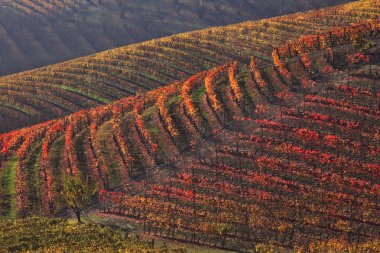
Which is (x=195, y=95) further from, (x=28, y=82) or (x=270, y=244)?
(x=28, y=82)

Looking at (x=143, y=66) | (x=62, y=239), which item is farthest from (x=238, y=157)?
(x=143, y=66)

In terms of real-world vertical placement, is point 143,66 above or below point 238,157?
above

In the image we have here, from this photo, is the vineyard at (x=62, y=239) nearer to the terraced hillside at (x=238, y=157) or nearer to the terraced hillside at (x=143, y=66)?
the terraced hillside at (x=238, y=157)

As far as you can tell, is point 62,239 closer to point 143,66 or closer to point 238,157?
point 238,157

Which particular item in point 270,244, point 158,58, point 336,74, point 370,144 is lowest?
point 270,244

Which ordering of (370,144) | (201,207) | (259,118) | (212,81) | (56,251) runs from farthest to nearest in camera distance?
(212,81) < (259,118) < (370,144) < (201,207) < (56,251)

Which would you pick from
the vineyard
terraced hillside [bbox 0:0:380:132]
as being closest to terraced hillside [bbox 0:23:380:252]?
the vineyard

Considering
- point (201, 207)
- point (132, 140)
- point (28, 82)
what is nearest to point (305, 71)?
point (132, 140)
